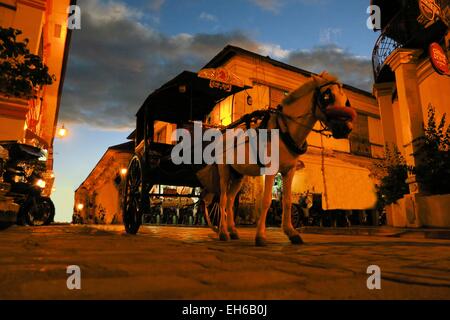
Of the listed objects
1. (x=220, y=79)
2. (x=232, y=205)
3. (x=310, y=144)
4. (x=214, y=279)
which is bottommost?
(x=214, y=279)

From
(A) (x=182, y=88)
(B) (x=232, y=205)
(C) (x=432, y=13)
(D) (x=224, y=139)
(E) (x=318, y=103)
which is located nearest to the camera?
(E) (x=318, y=103)

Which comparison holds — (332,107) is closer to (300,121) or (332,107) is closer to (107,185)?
(300,121)

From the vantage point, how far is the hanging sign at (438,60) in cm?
749

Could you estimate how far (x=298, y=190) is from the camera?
60.4ft

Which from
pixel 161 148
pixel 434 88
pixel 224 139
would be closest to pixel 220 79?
pixel 161 148

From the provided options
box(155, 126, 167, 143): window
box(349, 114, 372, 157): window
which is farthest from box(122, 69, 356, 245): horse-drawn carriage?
box(349, 114, 372, 157): window

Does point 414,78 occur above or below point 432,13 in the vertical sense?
below

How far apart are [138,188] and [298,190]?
542 inches

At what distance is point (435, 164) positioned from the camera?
25.8 ft

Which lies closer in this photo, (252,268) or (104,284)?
(104,284)

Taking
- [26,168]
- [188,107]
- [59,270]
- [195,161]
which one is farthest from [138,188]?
[59,270]

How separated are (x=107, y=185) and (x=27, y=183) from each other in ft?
75.5

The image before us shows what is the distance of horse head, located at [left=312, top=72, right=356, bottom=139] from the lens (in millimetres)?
3482
